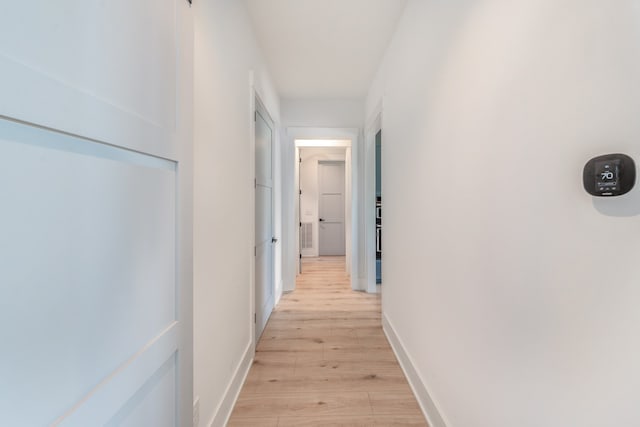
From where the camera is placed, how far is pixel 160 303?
752 millimetres

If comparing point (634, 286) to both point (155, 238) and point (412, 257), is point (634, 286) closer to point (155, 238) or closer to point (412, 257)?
point (155, 238)

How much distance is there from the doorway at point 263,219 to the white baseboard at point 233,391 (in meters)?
0.39

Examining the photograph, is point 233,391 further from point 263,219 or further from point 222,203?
point 263,219

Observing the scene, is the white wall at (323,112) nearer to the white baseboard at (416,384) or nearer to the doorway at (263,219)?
the doorway at (263,219)

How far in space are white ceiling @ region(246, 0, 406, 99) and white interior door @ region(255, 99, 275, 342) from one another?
0.56 metres

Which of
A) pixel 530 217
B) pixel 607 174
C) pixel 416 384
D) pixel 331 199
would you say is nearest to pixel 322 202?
pixel 331 199

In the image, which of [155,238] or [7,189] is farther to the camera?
[155,238]

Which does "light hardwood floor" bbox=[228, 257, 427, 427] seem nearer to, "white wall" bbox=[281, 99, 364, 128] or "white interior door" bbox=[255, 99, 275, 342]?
"white interior door" bbox=[255, 99, 275, 342]

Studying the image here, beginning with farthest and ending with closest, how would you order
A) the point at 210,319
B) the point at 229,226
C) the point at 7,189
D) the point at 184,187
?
the point at 229,226 < the point at 210,319 < the point at 184,187 < the point at 7,189

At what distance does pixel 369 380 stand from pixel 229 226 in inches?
55.3

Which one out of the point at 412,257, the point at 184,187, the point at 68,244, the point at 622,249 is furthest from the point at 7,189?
the point at 412,257

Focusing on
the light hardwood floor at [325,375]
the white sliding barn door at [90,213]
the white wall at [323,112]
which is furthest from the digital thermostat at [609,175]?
the white wall at [323,112]

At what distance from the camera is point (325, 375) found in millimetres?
2086

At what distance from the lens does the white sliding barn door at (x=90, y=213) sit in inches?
15.6
